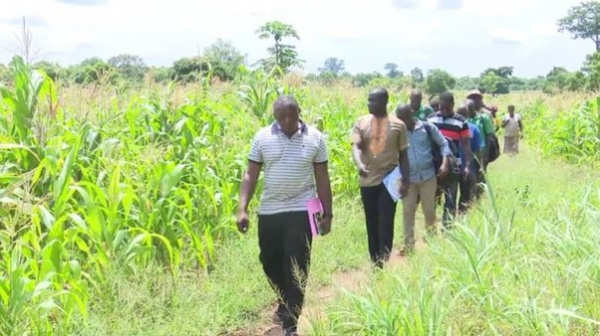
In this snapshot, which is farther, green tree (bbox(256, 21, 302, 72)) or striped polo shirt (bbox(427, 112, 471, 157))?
green tree (bbox(256, 21, 302, 72))

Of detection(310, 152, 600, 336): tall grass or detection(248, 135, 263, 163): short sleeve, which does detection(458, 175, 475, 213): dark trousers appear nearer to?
detection(310, 152, 600, 336): tall grass

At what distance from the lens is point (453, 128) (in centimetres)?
670

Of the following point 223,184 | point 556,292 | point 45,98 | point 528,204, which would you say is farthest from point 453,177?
point 45,98

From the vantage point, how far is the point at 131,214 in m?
4.95

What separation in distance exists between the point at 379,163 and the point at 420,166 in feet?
2.79

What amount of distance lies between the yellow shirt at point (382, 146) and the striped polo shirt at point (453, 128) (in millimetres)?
1495

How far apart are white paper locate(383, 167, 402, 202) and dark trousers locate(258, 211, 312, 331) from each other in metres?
1.18

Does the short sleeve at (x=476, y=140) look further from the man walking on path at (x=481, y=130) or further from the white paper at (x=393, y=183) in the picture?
the white paper at (x=393, y=183)

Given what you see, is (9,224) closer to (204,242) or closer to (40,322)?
(40,322)

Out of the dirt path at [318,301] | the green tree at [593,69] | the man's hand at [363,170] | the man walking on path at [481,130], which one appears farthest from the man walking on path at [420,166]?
the green tree at [593,69]

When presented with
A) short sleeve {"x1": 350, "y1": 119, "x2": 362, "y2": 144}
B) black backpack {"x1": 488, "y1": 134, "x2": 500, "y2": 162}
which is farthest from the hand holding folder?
black backpack {"x1": 488, "y1": 134, "x2": 500, "y2": 162}

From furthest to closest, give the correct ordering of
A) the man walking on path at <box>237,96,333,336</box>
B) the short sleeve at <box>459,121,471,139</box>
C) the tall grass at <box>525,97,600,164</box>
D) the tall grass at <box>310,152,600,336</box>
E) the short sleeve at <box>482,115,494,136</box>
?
1. the tall grass at <box>525,97,600,164</box>
2. the short sleeve at <box>482,115,494,136</box>
3. the short sleeve at <box>459,121,471,139</box>
4. the man walking on path at <box>237,96,333,336</box>
5. the tall grass at <box>310,152,600,336</box>

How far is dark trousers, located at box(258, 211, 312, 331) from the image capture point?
425 centimetres

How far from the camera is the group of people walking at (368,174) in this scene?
423cm
